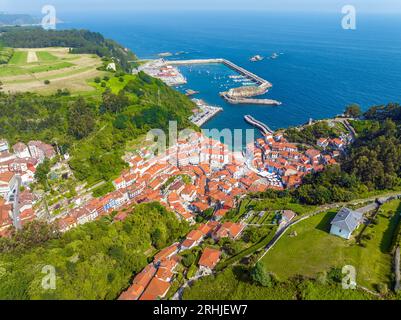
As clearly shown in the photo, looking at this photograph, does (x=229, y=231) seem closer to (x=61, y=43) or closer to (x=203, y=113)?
(x=203, y=113)

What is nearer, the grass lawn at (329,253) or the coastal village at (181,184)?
the grass lawn at (329,253)

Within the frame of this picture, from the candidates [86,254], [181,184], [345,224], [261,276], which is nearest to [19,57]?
[181,184]

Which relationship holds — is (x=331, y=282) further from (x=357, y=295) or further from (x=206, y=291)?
(x=206, y=291)

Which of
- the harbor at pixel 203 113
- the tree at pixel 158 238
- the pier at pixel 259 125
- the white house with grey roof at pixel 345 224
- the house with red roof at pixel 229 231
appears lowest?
the tree at pixel 158 238

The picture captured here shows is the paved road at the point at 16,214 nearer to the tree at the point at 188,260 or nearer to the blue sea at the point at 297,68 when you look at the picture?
the tree at the point at 188,260

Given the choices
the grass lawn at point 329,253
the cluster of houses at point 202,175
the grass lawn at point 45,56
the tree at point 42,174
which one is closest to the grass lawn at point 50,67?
the grass lawn at point 45,56

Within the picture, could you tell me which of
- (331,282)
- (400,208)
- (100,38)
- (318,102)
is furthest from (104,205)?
(100,38)
